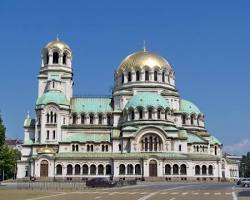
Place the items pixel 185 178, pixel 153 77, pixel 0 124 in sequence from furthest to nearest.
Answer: pixel 153 77, pixel 185 178, pixel 0 124

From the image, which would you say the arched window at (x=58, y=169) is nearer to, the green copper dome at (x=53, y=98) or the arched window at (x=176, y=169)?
the green copper dome at (x=53, y=98)

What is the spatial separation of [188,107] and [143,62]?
593 inches

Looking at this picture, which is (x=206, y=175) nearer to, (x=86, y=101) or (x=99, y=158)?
(x=99, y=158)

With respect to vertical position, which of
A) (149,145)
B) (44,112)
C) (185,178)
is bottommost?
(185,178)

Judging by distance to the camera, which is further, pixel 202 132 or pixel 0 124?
pixel 202 132

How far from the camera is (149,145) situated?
332 feet

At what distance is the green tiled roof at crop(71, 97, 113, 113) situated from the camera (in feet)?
367

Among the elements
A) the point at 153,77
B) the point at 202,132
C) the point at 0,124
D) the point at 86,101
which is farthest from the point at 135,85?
the point at 0,124

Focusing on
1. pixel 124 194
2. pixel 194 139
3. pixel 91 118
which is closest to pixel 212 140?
pixel 194 139

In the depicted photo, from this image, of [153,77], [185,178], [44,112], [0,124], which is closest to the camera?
[0,124]

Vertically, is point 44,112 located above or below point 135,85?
below

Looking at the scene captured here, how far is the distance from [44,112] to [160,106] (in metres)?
24.5

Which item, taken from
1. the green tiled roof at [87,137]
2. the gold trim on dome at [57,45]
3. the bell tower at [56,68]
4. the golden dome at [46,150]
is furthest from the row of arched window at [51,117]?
the gold trim on dome at [57,45]

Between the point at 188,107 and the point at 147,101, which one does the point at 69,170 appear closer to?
the point at 147,101
